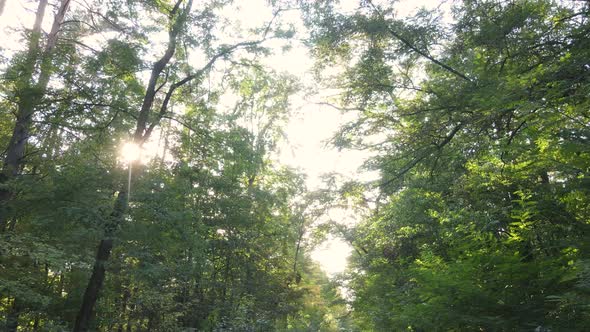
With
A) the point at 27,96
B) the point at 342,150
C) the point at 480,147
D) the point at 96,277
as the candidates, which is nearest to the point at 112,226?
the point at 96,277

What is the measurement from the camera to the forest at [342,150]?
16.1ft

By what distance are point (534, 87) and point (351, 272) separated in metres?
13.5

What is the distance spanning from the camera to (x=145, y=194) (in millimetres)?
9641

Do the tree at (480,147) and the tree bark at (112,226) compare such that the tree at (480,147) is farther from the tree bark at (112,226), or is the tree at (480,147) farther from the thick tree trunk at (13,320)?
the thick tree trunk at (13,320)

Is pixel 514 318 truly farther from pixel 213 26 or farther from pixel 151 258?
pixel 213 26

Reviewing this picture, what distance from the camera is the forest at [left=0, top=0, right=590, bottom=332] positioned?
4.92 metres

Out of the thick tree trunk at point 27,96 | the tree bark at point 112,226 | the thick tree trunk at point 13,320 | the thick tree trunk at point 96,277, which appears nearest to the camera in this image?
the thick tree trunk at point 27,96

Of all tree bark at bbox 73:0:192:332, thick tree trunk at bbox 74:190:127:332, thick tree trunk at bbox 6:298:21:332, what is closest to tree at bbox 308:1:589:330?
tree bark at bbox 73:0:192:332

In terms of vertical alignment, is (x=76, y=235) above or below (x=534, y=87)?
below

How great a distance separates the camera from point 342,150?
10.0m

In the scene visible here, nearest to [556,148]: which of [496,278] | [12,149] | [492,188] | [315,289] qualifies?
[496,278]

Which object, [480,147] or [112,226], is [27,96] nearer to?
[112,226]

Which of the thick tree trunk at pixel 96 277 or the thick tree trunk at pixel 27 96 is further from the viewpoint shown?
the thick tree trunk at pixel 96 277

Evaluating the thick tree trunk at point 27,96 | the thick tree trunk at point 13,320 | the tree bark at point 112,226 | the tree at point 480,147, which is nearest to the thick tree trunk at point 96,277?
the tree bark at point 112,226
